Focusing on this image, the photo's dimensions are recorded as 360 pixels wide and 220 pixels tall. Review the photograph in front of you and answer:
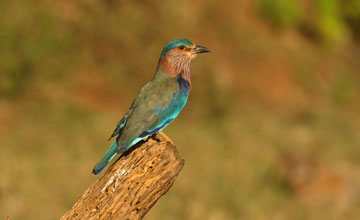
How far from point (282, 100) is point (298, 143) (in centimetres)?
422

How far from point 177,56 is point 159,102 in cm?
66

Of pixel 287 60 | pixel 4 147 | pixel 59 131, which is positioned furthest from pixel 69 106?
pixel 287 60

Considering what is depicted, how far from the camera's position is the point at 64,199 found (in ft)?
22.7

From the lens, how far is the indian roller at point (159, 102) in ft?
11.8

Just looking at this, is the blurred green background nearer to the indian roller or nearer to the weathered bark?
the indian roller

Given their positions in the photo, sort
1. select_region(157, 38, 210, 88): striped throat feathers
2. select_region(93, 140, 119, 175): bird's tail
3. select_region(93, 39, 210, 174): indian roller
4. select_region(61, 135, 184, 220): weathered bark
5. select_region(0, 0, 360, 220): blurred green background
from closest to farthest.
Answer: select_region(61, 135, 184, 220): weathered bark → select_region(93, 140, 119, 175): bird's tail → select_region(93, 39, 210, 174): indian roller → select_region(157, 38, 210, 88): striped throat feathers → select_region(0, 0, 360, 220): blurred green background

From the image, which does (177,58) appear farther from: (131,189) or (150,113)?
(131,189)

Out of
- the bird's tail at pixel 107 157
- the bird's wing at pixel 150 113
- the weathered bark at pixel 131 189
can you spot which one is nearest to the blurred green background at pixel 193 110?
the bird's wing at pixel 150 113

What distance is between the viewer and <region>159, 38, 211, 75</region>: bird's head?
4453 millimetres

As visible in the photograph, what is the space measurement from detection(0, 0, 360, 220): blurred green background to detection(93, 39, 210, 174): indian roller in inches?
117

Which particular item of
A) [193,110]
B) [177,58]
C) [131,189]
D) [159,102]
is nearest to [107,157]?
[131,189]

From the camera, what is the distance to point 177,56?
14.8ft

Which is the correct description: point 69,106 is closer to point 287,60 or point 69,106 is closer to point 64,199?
point 64,199

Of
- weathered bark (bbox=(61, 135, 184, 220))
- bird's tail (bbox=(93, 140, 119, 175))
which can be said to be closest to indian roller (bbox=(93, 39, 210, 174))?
bird's tail (bbox=(93, 140, 119, 175))
